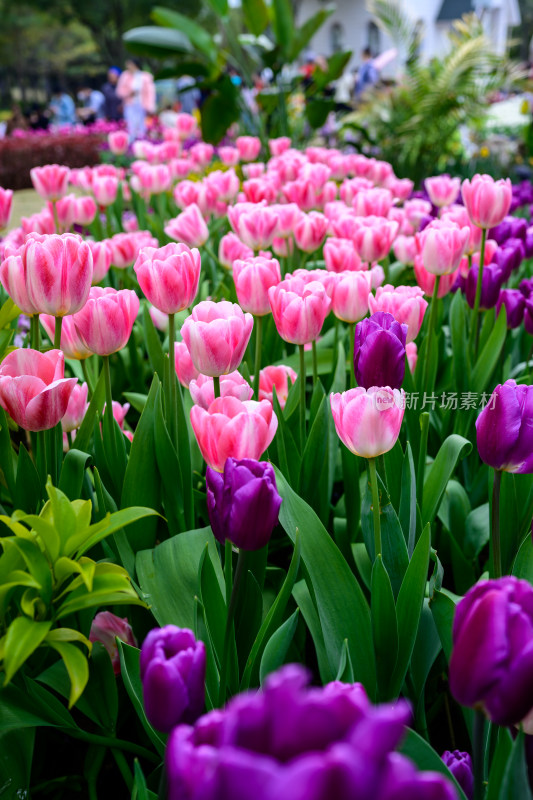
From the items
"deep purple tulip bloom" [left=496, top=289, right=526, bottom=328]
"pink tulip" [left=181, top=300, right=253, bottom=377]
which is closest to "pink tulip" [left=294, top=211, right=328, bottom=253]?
"deep purple tulip bloom" [left=496, top=289, right=526, bottom=328]

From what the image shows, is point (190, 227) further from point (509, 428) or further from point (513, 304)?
point (509, 428)

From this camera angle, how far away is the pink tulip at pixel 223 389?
1257 mm

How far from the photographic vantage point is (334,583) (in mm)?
1123

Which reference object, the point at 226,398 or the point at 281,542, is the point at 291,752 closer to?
the point at 226,398

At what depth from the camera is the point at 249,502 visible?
85cm

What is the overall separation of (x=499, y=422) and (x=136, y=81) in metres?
16.2

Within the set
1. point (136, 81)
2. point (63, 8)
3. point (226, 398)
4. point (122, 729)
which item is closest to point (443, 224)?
point (226, 398)

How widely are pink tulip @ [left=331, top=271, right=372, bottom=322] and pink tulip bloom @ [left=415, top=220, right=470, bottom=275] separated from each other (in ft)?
0.75

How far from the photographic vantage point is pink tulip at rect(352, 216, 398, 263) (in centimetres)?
214

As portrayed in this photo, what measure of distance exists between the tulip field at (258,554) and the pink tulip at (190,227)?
0.28m

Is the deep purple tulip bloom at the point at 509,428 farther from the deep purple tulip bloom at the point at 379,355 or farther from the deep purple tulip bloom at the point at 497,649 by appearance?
the deep purple tulip bloom at the point at 497,649

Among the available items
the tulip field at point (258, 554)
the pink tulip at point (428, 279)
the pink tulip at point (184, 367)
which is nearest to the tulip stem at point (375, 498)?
the tulip field at point (258, 554)

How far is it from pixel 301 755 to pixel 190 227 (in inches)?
81.2

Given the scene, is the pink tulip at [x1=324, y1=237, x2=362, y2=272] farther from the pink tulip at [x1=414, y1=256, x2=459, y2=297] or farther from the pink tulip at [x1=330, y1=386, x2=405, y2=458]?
the pink tulip at [x1=330, y1=386, x2=405, y2=458]
